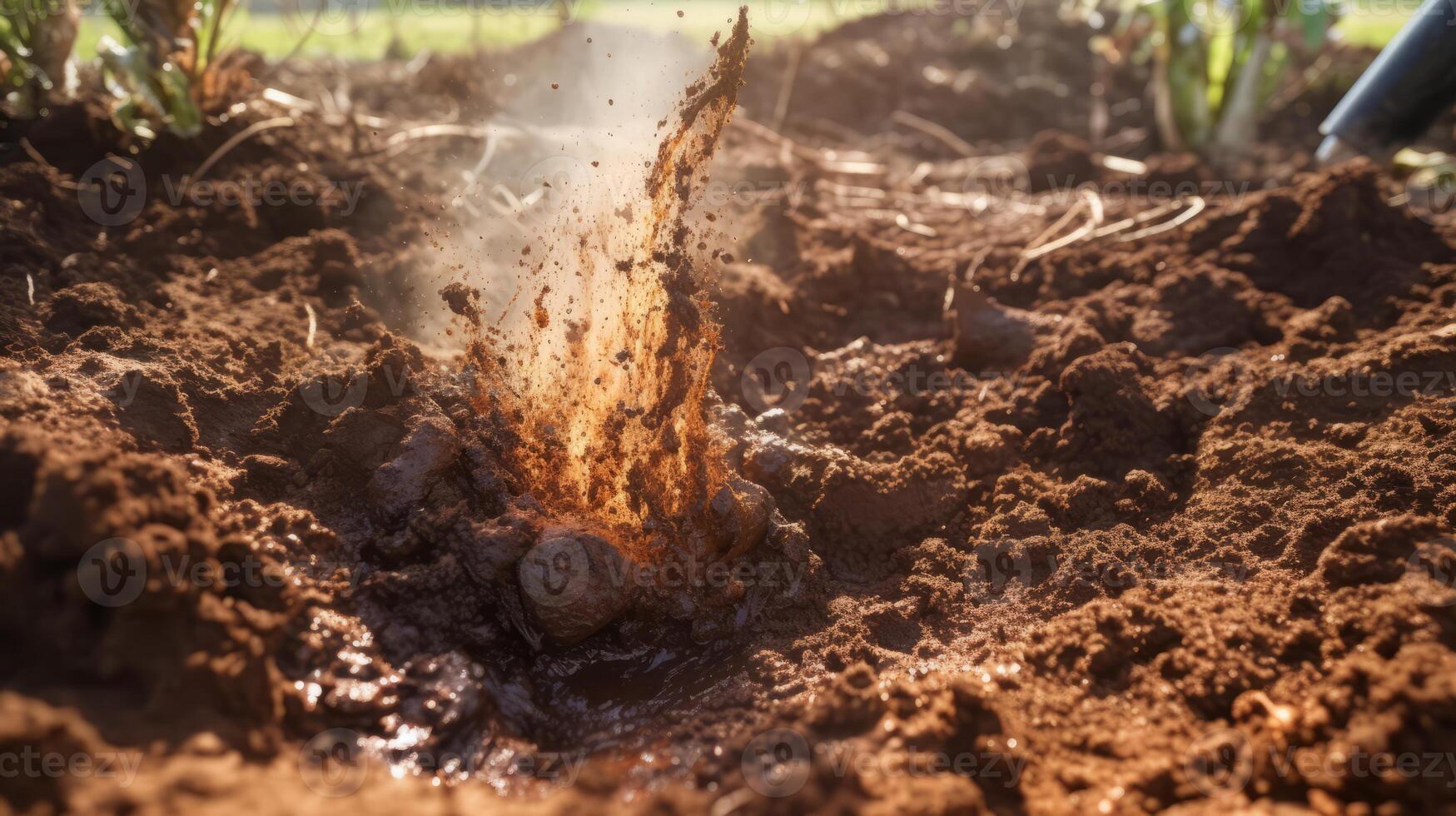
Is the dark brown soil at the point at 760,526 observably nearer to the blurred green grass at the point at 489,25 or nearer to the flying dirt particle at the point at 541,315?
the flying dirt particle at the point at 541,315

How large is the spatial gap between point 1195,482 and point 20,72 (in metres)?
6.17

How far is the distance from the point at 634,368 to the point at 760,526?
0.78 metres

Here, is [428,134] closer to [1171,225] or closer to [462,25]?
[1171,225]

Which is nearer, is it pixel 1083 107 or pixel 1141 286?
pixel 1141 286

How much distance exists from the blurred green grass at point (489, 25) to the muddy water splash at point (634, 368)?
6100 mm

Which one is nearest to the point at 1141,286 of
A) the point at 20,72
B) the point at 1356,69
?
the point at 1356,69

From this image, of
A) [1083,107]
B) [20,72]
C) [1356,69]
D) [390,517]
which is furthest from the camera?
[1083,107]

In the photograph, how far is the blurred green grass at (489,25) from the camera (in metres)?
9.32

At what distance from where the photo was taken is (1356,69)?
793cm

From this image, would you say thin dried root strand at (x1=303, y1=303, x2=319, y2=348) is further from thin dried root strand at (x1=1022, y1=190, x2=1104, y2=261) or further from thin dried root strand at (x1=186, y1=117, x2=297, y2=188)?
thin dried root strand at (x1=1022, y1=190, x2=1104, y2=261)

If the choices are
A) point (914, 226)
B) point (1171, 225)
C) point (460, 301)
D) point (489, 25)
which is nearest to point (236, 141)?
point (460, 301)

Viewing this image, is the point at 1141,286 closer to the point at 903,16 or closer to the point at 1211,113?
the point at 1211,113

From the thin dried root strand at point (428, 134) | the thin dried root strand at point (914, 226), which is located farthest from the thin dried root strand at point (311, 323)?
the thin dried root strand at point (914, 226)

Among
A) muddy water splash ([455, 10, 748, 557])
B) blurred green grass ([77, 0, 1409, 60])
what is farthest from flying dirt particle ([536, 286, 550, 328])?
blurred green grass ([77, 0, 1409, 60])
